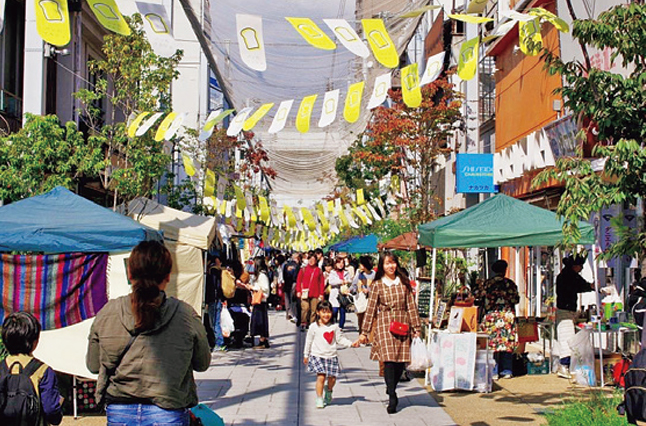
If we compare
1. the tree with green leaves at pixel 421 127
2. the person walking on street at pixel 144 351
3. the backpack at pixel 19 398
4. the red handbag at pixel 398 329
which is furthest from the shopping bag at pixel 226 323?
the tree with green leaves at pixel 421 127

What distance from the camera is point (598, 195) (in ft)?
22.8

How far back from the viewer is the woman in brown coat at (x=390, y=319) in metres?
9.90

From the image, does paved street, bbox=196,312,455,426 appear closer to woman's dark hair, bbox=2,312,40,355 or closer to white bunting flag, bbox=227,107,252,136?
white bunting flag, bbox=227,107,252,136

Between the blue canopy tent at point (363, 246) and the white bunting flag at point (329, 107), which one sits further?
the blue canopy tent at point (363, 246)

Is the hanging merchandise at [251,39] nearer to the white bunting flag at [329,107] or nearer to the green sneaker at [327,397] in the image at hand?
the white bunting flag at [329,107]

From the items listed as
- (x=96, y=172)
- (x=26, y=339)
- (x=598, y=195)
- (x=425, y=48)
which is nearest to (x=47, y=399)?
(x=26, y=339)

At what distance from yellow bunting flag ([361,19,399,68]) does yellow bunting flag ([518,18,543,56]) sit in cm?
153

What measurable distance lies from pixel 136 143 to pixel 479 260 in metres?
13.9

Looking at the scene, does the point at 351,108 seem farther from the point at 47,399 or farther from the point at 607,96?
the point at 47,399

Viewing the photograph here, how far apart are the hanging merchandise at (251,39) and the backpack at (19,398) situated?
5506mm

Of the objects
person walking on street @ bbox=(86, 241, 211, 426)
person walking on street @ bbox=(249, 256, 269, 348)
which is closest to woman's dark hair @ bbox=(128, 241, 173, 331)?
person walking on street @ bbox=(86, 241, 211, 426)

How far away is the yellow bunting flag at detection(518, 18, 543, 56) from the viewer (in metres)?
8.62

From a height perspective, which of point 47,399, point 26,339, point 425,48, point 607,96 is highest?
point 425,48

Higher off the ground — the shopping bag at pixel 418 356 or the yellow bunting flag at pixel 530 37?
the yellow bunting flag at pixel 530 37
